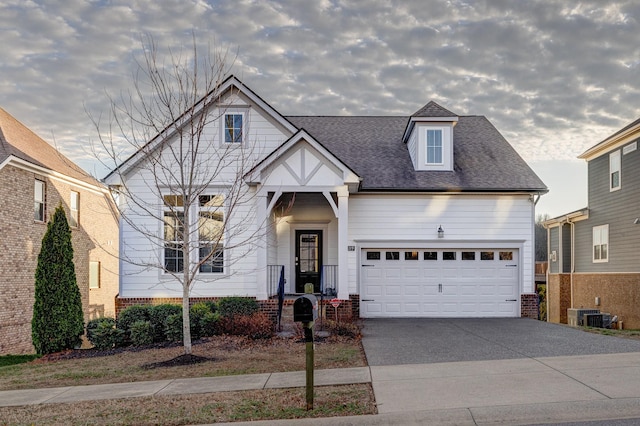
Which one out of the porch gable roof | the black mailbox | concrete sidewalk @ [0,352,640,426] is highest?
the porch gable roof

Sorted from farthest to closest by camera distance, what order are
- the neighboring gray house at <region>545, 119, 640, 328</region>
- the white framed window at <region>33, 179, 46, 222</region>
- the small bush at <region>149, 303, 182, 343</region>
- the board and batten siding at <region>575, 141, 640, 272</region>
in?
the board and batten siding at <region>575, 141, 640, 272</region> < the neighboring gray house at <region>545, 119, 640, 328</region> < the white framed window at <region>33, 179, 46, 222</region> < the small bush at <region>149, 303, 182, 343</region>

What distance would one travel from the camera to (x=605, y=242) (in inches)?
963

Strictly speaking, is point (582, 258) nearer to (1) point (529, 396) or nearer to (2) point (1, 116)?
(1) point (529, 396)

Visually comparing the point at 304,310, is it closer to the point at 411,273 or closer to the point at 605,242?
the point at 411,273

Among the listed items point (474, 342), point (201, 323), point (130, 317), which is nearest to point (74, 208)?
point (130, 317)

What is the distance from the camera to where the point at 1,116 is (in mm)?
22297

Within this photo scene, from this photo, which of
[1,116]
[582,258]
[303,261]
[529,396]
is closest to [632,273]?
[582,258]

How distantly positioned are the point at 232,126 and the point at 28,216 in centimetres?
876

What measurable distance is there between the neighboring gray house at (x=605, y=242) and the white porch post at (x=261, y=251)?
13162mm

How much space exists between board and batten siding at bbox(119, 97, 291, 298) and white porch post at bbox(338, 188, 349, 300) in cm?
257

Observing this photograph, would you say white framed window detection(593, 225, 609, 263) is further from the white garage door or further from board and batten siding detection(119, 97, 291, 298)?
board and batten siding detection(119, 97, 291, 298)

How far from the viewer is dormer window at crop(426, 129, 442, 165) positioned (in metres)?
19.7

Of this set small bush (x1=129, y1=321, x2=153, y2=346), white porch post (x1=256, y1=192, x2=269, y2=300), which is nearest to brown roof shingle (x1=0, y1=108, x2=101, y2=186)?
white porch post (x1=256, y1=192, x2=269, y2=300)

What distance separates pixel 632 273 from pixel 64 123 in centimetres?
2071
